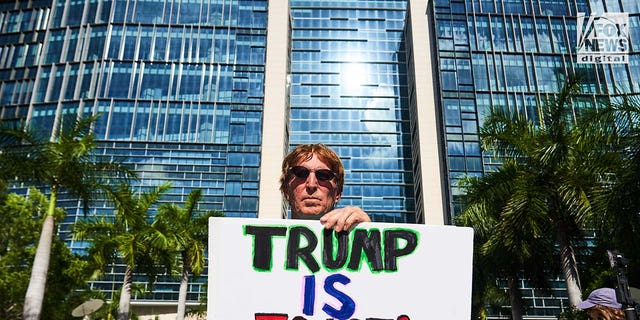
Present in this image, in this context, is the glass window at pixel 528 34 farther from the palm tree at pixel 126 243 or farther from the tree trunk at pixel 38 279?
the tree trunk at pixel 38 279

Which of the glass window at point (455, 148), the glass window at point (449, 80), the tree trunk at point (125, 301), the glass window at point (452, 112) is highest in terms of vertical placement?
the glass window at point (449, 80)

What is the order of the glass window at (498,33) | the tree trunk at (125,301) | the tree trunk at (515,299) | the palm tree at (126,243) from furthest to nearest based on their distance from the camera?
the glass window at (498,33) < the tree trunk at (515,299) < the palm tree at (126,243) < the tree trunk at (125,301)

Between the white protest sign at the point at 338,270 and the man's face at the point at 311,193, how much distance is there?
327 millimetres

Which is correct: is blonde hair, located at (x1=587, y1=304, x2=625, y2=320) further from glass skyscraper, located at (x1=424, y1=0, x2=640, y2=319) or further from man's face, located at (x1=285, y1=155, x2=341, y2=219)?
glass skyscraper, located at (x1=424, y1=0, x2=640, y2=319)

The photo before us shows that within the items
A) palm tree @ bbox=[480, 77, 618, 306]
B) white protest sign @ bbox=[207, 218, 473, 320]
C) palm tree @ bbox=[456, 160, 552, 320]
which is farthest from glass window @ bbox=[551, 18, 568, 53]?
white protest sign @ bbox=[207, 218, 473, 320]

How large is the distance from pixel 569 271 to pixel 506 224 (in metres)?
1.83

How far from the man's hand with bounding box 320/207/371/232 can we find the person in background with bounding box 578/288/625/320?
220cm

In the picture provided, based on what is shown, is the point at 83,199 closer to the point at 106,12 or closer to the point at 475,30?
the point at 475,30

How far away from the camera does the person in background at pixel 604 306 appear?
338cm

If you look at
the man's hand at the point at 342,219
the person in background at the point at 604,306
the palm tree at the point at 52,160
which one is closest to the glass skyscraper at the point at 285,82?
the palm tree at the point at 52,160

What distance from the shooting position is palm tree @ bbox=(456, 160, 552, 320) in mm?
11984

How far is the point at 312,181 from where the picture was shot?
254cm

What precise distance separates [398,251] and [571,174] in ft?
37.1

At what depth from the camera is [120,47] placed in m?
64.1
